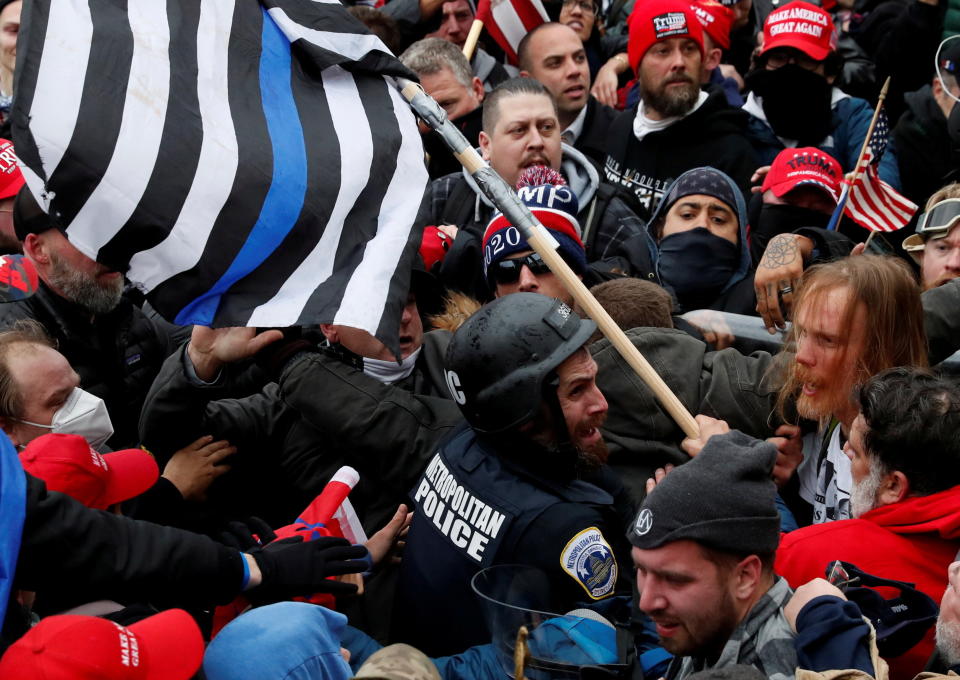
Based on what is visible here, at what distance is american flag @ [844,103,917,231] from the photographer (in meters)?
5.72

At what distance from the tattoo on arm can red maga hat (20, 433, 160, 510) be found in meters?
2.76

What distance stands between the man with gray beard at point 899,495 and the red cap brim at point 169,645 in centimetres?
162

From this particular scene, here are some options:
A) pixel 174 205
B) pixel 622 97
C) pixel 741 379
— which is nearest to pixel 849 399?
pixel 741 379

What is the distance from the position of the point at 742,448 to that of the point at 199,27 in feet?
7.64

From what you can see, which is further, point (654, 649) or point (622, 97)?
point (622, 97)

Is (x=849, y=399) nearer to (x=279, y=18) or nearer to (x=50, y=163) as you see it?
(x=279, y=18)

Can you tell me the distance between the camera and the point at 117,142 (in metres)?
3.50

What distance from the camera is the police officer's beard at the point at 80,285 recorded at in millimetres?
4824

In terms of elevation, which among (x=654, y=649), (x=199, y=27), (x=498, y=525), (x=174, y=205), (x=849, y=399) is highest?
(x=199, y=27)

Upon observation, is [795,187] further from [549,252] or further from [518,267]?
[549,252]

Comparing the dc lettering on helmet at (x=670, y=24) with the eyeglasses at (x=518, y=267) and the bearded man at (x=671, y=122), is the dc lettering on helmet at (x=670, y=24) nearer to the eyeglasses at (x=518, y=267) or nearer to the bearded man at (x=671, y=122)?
the bearded man at (x=671, y=122)

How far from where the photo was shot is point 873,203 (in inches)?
230

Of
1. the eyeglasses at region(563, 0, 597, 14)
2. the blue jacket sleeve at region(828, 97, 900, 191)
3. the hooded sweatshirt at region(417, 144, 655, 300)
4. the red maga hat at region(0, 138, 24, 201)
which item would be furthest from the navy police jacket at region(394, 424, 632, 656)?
the eyeglasses at region(563, 0, 597, 14)

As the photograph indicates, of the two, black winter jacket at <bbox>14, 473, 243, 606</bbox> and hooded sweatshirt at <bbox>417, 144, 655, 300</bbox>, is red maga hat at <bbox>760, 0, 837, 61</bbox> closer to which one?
hooded sweatshirt at <bbox>417, 144, 655, 300</bbox>
